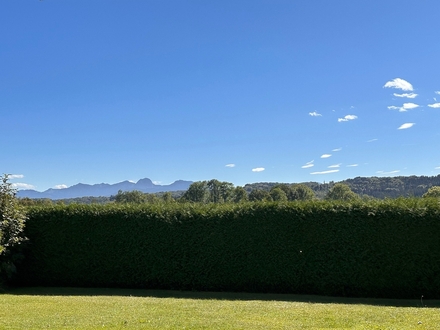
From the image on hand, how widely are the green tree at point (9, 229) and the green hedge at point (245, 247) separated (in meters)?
0.56

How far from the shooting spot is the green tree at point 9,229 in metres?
11.9

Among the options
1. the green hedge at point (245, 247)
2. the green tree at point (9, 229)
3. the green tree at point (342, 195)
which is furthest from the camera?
the green tree at point (342, 195)

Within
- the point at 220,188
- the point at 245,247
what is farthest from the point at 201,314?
the point at 220,188

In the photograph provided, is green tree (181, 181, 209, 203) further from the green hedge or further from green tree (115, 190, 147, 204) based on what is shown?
the green hedge

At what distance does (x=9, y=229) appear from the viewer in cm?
1209

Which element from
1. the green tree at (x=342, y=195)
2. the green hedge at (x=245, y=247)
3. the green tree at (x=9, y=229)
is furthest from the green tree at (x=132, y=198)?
the green tree at (x=342, y=195)

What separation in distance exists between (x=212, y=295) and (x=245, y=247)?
1861mm

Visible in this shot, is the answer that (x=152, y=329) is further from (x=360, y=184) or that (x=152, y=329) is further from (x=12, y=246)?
(x=360, y=184)

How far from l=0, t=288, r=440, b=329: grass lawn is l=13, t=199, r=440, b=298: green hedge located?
39.6 inches

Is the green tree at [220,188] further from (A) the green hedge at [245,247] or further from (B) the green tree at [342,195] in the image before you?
(A) the green hedge at [245,247]

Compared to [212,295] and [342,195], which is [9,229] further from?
[342,195]

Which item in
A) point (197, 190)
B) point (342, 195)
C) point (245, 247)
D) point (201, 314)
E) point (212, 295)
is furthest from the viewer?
point (197, 190)

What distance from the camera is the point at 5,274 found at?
39.5 feet

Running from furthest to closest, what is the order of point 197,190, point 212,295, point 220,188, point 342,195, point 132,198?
1. point 220,188
2. point 197,190
3. point 132,198
4. point 342,195
5. point 212,295
